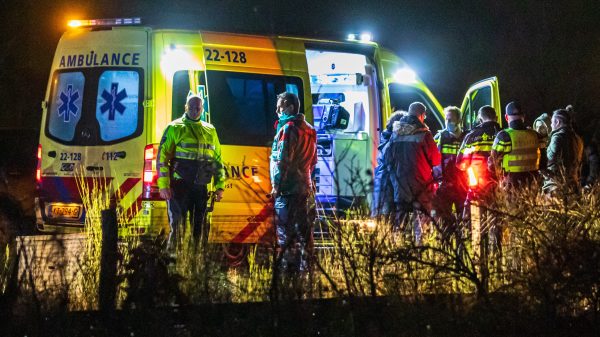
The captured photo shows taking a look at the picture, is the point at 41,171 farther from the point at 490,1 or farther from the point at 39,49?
the point at 490,1

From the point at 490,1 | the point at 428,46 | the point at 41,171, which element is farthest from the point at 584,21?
the point at 41,171

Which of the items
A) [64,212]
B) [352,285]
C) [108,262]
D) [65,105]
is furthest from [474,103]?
[108,262]

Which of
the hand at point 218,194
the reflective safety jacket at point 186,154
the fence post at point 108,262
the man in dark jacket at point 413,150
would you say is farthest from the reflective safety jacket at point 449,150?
the fence post at point 108,262

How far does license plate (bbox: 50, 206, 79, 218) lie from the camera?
947 centimetres

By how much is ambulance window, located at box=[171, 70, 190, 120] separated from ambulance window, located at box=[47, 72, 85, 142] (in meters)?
0.91

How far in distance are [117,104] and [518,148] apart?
3.81 metres

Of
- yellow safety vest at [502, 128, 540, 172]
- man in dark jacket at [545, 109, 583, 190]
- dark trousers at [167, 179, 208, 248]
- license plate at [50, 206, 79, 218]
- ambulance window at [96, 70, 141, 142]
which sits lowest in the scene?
dark trousers at [167, 179, 208, 248]

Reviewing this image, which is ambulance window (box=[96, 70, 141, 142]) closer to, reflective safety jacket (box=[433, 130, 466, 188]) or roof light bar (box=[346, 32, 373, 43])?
roof light bar (box=[346, 32, 373, 43])

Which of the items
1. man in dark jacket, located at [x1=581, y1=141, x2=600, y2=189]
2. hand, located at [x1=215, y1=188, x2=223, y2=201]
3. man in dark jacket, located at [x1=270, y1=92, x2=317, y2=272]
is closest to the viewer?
man in dark jacket, located at [x1=270, y1=92, x2=317, y2=272]

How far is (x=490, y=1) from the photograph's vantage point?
86.4 ft

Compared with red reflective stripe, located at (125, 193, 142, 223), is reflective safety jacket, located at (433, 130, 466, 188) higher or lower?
higher

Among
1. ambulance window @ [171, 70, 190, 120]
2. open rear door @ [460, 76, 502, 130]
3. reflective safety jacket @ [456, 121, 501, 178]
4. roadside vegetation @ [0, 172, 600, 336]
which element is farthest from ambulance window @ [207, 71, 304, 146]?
roadside vegetation @ [0, 172, 600, 336]

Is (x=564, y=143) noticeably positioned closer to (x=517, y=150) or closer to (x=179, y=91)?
(x=517, y=150)

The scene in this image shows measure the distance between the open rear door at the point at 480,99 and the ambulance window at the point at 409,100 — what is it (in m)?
0.33
